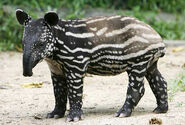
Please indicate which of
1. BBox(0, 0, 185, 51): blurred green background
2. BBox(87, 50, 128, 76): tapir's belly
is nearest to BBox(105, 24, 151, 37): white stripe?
BBox(87, 50, 128, 76): tapir's belly

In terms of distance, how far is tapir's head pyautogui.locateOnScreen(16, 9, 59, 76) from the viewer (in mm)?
6555

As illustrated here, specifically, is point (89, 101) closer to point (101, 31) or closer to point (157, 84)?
point (157, 84)

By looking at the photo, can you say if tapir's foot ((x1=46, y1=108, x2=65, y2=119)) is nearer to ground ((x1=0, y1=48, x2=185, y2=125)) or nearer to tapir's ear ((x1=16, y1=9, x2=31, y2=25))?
ground ((x1=0, y1=48, x2=185, y2=125))

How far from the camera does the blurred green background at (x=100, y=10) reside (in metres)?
13.5

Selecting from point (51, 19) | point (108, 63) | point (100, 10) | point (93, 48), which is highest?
point (100, 10)

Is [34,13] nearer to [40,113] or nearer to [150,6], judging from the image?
[150,6]

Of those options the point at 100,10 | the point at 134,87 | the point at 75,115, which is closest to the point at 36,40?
the point at 75,115

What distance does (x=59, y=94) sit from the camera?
733cm

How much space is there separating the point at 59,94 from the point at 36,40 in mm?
1022

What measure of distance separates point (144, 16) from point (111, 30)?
7.93 meters

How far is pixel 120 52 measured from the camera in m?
6.89

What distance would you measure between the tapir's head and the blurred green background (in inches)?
249

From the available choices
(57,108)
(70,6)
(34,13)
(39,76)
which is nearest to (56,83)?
(57,108)

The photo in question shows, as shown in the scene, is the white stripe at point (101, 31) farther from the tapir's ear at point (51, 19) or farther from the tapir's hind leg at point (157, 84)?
the tapir's hind leg at point (157, 84)
